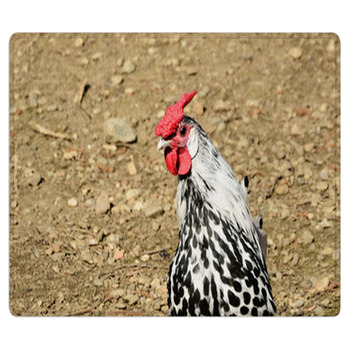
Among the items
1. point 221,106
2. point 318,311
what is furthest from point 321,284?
point 221,106

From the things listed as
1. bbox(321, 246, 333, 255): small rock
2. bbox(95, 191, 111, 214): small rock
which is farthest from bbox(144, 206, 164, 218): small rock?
bbox(321, 246, 333, 255): small rock

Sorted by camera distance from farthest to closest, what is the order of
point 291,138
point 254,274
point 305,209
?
point 291,138, point 305,209, point 254,274

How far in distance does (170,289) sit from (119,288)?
1.50 ft

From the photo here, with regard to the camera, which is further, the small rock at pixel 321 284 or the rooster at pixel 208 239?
the small rock at pixel 321 284

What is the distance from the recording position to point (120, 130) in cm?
310

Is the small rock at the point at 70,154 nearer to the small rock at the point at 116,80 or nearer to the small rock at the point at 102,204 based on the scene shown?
the small rock at the point at 102,204

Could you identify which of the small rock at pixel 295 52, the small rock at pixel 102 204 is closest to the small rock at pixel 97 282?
the small rock at pixel 102 204

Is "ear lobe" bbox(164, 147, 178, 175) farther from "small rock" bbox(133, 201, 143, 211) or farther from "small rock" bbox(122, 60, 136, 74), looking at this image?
"small rock" bbox(122, 60, 136, 74)

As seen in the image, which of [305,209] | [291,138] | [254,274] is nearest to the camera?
[254,274]

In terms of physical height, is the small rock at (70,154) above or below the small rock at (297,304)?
above

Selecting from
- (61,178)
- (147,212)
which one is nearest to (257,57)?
(147,212)

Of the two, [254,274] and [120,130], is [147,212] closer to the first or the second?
[120,130]

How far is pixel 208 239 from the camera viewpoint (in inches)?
83.0

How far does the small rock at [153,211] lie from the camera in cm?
289
